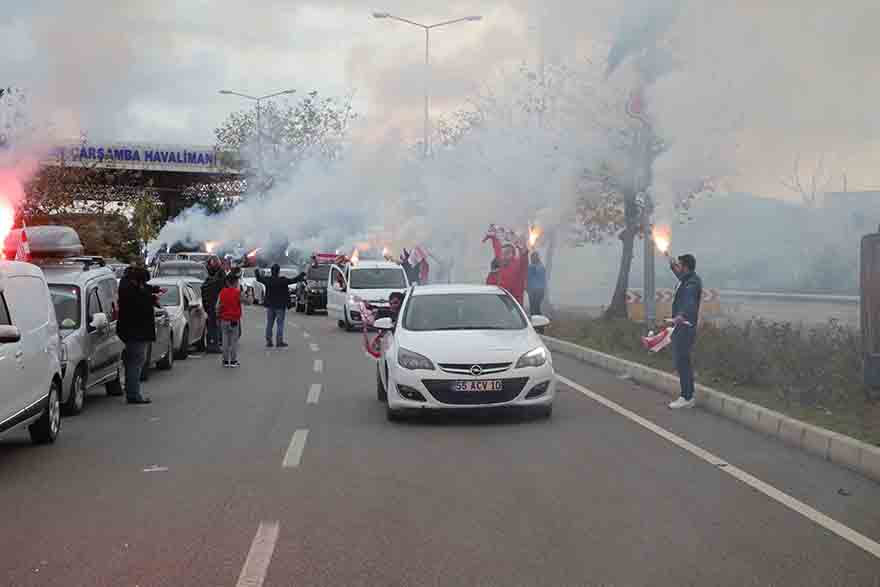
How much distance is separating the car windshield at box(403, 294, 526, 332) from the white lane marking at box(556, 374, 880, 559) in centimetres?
155

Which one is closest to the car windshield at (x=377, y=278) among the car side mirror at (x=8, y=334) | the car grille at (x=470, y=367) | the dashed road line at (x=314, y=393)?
the dashed road line at (x=314, y=393)

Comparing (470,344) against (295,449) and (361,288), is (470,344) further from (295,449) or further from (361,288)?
(361,288)

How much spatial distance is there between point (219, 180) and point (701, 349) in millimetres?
49183

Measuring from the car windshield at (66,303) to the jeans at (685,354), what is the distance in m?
6.87

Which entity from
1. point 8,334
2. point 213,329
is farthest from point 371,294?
point 8,334

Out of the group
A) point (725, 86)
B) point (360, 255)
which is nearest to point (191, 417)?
point (725, 86)

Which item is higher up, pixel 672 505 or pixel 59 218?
pixel 59 218

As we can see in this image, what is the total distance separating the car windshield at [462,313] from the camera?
485 inches

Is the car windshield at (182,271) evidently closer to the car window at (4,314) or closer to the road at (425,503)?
the road at (425,503)

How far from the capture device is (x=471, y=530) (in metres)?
6.62

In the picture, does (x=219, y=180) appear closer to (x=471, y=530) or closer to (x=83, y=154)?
(x=83, y=154)

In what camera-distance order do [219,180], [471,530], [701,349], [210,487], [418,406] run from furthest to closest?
[219,180], [701,349], [418,406], [210,487], [471,530]

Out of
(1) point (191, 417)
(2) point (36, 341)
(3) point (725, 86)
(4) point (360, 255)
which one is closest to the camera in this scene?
(2) point (36, 341)

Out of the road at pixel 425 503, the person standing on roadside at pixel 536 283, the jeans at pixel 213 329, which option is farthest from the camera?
the person standing on roadside at pixel 536 283
